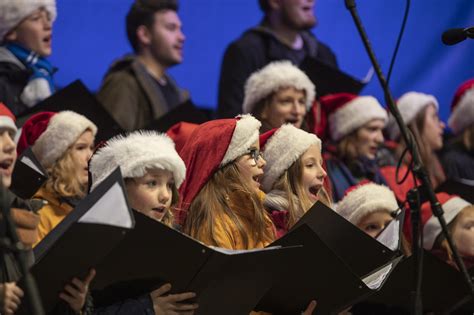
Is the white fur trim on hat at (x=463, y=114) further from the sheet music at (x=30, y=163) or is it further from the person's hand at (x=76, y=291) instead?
the person's hand at (x=76, y=291)

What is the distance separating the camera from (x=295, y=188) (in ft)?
15.6

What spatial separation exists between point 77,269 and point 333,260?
36.5 inches

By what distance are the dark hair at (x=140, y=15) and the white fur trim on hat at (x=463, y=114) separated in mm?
2186

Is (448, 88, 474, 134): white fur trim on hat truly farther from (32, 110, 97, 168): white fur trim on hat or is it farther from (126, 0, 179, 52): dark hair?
(32, 110, 97, 168): white fur trim on hat

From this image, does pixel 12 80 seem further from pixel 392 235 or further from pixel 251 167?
pixel 392 235

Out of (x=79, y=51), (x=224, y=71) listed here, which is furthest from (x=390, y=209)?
A: (x=79, y=51)

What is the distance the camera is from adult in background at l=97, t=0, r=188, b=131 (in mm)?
6477

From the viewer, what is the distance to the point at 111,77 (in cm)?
659

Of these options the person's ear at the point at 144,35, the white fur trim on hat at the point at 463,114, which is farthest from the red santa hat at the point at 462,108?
the person's ear at the point at 144,35

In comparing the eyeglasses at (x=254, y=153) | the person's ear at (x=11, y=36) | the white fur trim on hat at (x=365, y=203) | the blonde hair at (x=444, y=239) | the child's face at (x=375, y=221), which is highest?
the person's ear at (x=11, y=36)

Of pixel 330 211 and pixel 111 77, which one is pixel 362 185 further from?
pixel 111 77

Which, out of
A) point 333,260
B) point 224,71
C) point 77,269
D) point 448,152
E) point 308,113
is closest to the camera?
point 77,269

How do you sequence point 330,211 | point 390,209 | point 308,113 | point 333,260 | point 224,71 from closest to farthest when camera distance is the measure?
point 333,260
point 330,211
point 390,209
point 308,113
point 224,71

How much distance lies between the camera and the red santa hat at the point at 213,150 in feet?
14.3
